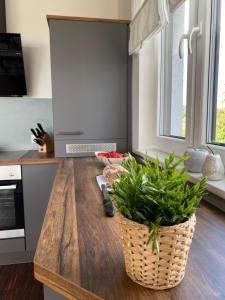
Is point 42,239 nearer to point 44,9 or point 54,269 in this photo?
point 54,269

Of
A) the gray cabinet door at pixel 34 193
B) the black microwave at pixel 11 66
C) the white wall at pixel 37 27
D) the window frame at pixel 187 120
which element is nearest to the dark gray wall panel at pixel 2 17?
the white wall at pixel 37 27

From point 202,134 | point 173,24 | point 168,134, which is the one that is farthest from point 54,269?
point 173,24

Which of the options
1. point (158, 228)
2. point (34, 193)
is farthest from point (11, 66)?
point (158, 228)

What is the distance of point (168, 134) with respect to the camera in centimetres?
181

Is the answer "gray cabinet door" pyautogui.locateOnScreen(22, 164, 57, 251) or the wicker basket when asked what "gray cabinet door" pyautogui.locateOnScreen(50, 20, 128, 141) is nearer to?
"gray cabinet door" pyautogui.locateOnScreen(22, 164, 57, 251)

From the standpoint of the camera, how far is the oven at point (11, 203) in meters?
1.89

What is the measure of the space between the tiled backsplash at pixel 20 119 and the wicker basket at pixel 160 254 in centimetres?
214

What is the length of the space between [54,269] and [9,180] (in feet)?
5.10

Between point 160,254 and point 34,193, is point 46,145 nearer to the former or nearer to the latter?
point 34,193

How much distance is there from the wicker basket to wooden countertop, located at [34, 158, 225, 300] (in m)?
0.02

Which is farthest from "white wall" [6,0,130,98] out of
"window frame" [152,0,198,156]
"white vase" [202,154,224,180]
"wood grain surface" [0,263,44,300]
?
"white vase" [202,154,224,180]

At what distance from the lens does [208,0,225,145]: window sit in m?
1.14

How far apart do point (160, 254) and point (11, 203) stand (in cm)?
177

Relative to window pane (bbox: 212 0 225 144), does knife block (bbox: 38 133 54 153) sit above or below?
below
